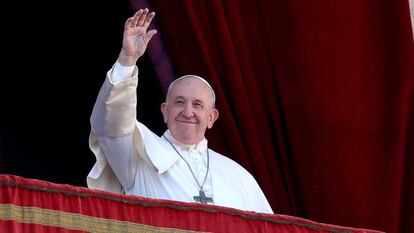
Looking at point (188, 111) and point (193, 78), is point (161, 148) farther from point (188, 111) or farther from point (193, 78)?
point (193, 78)

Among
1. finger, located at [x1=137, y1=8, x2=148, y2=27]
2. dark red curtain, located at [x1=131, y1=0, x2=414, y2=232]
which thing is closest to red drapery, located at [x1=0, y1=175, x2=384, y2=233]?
finger, located at [x1=137, y1=8, x2=148, y2=27]

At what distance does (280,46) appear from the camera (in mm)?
6629

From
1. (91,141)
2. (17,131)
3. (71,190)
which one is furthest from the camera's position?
(17,131)

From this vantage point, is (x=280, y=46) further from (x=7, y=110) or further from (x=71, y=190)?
(x=71, y=190)

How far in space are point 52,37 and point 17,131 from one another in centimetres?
43

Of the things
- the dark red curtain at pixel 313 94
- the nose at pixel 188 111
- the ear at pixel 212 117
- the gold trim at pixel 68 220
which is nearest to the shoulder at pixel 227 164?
the ear at pixel 212 117

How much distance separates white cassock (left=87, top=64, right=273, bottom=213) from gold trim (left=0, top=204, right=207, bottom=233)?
1.70 feet

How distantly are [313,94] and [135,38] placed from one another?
120 centimetres

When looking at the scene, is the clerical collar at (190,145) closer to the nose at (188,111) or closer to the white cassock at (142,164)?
the white cassock at (142,164)

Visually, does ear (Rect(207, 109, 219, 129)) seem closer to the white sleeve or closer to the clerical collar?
the clerical collar

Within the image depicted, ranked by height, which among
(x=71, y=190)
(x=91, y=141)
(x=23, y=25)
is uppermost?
(x=23, y=25)

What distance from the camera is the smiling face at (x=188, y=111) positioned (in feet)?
19.3

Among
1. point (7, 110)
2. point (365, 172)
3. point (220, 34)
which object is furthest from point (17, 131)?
point (365, 172)

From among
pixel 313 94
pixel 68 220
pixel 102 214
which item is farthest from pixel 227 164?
pixel 68 220
